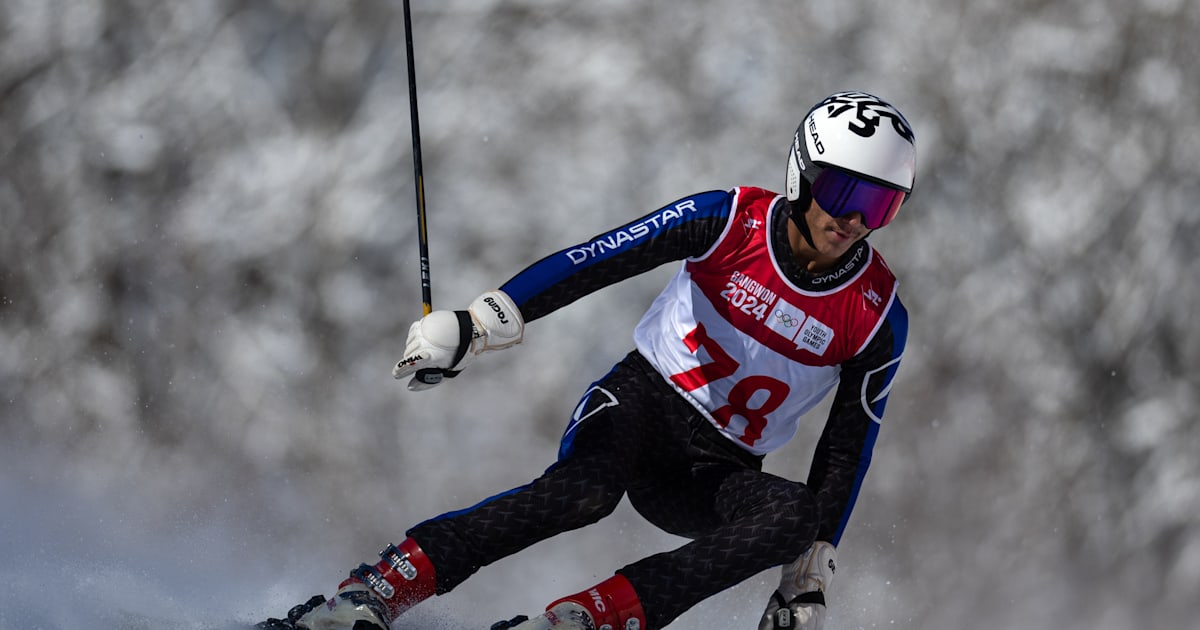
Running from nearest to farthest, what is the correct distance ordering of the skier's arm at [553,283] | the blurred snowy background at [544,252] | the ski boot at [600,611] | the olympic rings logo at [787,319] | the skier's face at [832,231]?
the ski boot at [600,611], the skier's arm at [553,283], the skier's face at [832,231], the olympic rings logo at [787,319], the blurred snowy background at [544,252]

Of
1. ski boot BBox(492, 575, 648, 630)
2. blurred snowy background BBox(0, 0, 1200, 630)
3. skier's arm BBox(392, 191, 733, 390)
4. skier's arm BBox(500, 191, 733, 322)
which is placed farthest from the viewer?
blurred snowy background BBox(0, 0, 1200, 630)

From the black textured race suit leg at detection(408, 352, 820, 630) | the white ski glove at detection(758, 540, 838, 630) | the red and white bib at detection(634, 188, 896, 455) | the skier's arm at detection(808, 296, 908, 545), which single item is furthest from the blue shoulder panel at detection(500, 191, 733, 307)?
the white ski glove at detection(758, 540, 838, 630)

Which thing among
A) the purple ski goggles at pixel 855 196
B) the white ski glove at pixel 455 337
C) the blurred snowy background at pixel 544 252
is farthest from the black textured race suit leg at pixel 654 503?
the blurred snowy background at pixel 544 252

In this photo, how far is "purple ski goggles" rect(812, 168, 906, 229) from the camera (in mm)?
2877

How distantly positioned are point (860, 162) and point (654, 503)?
108cm

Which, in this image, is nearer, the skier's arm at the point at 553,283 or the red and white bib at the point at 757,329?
the skier's arm at the point at 553,283

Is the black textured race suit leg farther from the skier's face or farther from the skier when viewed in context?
the skier's face

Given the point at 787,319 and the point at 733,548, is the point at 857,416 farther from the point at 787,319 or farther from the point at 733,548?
the point at 733,548

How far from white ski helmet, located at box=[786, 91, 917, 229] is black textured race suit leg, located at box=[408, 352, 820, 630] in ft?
2.32

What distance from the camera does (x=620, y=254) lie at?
290 centimetres

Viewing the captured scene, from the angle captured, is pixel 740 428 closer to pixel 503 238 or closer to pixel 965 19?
pixel 503 238

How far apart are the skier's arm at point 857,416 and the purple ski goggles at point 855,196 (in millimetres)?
297

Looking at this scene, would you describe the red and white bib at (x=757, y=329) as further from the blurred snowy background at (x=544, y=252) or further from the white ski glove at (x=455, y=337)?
the blurred snowy background at (x=544, y=252)

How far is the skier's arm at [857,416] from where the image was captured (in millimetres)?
3064
